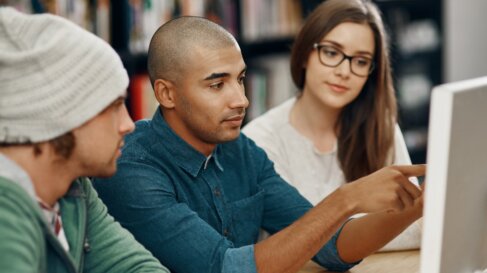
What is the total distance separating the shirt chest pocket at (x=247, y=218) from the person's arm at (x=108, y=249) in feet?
1.08

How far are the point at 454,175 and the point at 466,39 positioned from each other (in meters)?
3.69

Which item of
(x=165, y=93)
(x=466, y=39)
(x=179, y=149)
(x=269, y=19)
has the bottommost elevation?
(x=466, y=39)

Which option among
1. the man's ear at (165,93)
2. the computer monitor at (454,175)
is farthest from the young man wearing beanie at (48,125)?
the computer monitor at (454,175)

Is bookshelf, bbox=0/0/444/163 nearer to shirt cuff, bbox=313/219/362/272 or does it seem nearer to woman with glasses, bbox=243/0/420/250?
woman with glasses, bbox=243/0/420/250

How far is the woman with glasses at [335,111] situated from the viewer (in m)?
2.20

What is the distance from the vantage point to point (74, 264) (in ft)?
4.10

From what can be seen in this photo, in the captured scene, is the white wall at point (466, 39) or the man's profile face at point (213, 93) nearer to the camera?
the man's profile face at point (213, 93)

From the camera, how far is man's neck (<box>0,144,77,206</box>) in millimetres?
1182

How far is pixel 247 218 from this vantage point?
1.77 m

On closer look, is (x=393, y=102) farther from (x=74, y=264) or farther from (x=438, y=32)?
(x=438, y=32)

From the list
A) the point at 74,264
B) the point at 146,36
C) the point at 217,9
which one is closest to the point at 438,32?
the point at 217,9

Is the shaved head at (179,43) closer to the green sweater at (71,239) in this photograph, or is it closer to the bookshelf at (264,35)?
the green sweater at (71,239)

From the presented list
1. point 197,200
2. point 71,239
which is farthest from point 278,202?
point 71,239

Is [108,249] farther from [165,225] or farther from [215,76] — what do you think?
[215,76]
